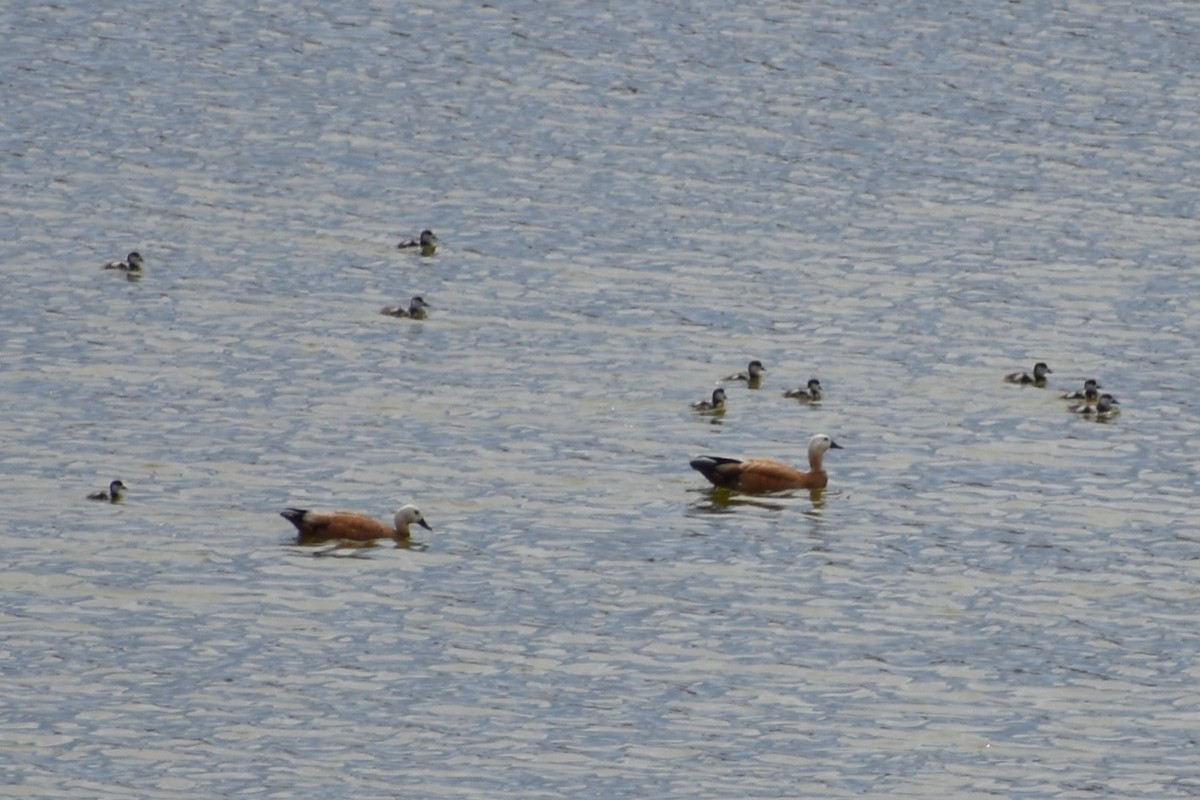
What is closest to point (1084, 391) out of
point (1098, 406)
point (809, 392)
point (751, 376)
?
point (1098, 406)

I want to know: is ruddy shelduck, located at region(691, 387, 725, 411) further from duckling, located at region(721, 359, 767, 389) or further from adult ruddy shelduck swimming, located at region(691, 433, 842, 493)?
adult ruddy shelduck swimming, located at region(691, 433, 842, 493)

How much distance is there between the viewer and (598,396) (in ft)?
128

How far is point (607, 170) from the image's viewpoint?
52.8m

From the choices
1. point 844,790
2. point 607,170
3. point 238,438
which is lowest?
point 844,790

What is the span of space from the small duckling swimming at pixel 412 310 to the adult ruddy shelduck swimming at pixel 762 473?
7879 mm

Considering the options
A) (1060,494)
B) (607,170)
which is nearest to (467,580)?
(1060,494)

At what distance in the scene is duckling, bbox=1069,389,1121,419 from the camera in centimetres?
3897

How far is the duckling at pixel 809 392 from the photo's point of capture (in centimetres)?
3956

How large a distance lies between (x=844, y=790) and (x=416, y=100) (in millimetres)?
34388

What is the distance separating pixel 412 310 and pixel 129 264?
16.4ft

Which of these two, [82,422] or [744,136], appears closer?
[82,422]

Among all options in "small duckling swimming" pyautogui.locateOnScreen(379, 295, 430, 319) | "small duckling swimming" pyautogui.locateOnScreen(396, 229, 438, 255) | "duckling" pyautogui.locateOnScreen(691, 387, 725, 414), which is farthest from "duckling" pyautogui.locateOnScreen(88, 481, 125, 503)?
"small duckling swimming" pyautogui.locateOnScreen(396, 229, 438, 255)

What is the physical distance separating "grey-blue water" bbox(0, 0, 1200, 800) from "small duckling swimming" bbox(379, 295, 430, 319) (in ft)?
0.89

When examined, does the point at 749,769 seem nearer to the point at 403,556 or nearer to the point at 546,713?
the point at 546,713
